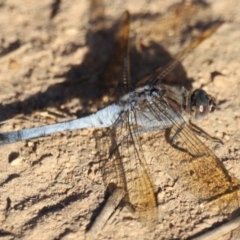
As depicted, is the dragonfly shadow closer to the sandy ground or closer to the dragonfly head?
the sandy ground

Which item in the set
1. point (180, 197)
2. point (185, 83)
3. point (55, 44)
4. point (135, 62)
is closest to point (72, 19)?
point (55, 44)

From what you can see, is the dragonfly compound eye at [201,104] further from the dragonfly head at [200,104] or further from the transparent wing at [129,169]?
the transparent wing at [129,169]

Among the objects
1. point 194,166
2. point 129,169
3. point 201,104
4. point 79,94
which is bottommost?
point 194,166

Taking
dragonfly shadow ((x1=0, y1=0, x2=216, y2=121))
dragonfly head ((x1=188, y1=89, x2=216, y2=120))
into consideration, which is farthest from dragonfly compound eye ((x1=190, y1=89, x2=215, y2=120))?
dragonfly shadow ((x1=0, y1=0, x2=216, y2=121))

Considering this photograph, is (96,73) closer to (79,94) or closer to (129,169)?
(79,94)

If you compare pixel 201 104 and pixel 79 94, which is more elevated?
pixel 79 94

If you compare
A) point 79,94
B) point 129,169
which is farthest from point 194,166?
point 79,94

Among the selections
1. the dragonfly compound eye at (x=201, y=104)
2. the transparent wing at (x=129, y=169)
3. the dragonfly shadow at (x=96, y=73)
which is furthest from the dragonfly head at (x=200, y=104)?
the transparent wing at (x=129, y=169)
